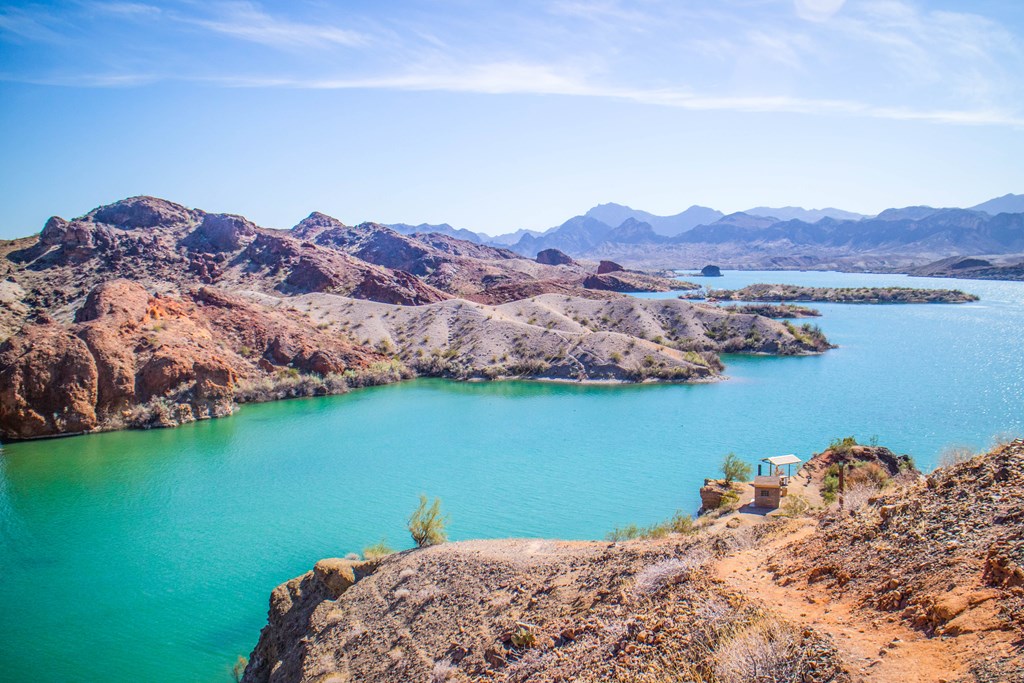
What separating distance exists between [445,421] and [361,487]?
12.0 meters

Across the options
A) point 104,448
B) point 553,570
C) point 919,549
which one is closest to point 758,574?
point 919,549

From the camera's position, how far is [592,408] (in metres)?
40.2

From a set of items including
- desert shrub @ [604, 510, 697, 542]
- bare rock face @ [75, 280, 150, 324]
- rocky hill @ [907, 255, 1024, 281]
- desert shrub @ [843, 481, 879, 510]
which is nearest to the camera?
A: desert shrub @ [843, 481, 879, 510]

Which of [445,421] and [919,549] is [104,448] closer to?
[445,421]

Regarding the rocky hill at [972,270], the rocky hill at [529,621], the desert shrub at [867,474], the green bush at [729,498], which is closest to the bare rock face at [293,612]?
the rocky hill at [529,621]

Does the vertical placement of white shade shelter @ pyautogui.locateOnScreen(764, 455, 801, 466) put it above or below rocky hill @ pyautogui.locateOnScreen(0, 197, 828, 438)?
below

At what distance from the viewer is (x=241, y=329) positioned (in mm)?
49062

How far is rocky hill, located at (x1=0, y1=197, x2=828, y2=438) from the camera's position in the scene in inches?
1448

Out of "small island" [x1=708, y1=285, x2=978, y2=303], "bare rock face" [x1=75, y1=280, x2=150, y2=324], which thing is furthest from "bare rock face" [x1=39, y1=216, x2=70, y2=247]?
"small island" [x1=708, y1=285, x2=978, y2=303]

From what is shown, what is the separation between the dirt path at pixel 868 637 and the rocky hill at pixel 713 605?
23mm

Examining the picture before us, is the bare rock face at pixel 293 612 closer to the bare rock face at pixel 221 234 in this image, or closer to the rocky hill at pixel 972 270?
the bare rock face at pixel 221 234

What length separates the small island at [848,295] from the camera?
103 meters

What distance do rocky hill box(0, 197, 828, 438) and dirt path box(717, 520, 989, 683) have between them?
35578 millimetres

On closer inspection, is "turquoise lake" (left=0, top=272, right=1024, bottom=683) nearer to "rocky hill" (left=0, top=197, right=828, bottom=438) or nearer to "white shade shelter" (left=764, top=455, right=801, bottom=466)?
"rocky hill" (left=0, top=197, right=828, bottom=438)
